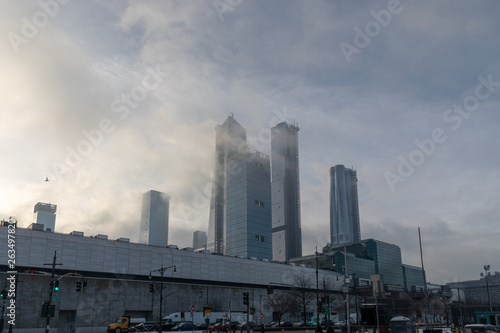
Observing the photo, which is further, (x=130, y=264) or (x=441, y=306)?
(x=441, y=306)

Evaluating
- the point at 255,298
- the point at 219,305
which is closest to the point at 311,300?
the point at 255,298

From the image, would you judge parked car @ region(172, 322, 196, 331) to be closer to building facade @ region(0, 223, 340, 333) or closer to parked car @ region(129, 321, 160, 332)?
parked car @ region(129, 321, 160, 332)

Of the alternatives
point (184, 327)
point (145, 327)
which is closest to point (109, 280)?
point (145, 327)

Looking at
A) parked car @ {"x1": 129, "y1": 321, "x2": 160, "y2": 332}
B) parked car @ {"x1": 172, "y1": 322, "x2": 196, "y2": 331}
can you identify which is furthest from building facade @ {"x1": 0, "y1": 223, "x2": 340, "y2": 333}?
parked car @ {"x1": 172, "y1": 322, "x2": 196, "y2": 331}

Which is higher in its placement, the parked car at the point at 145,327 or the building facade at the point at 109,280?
the building facade at the point at 109,280

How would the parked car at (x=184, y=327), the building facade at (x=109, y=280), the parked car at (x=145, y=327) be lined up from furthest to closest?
the building facade at (x=109, y=280)
the parked car at (x=184, y=327)
the parked car at (x=145, y=327)

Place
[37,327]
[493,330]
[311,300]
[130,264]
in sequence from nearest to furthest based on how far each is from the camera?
[493,330]
[37,327]
[130,264]
[311,300]

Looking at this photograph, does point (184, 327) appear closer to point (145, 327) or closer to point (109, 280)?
point (145, 327)

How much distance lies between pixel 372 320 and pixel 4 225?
7489cm

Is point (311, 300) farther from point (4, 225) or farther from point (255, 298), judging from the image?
point (4, 225)

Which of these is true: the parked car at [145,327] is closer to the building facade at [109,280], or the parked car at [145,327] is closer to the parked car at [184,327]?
the parked car at [184,327]

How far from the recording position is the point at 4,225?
85.2 metres

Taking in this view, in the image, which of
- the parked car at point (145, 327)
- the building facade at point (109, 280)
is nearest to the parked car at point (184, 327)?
the parked car at point (145, 327)

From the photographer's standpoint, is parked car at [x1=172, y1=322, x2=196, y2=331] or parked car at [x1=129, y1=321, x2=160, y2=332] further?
parked car at [x1=172, y1=322, x2=196, y2=331]
